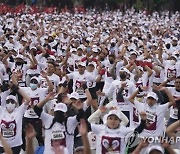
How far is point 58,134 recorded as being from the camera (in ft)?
25.1

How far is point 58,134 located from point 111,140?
812mm

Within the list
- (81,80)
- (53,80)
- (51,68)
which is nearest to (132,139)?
(53,80)

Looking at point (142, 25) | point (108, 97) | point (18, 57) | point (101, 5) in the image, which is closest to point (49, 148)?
point (108, 97)

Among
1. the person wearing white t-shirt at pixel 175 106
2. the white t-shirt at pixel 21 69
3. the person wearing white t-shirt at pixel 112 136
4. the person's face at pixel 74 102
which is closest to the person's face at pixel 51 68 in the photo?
the white t-shirt at pixel 21 69

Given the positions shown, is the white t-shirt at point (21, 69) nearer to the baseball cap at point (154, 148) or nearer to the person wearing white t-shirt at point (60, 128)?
the person wearing white t-shirt at point (60, 128)

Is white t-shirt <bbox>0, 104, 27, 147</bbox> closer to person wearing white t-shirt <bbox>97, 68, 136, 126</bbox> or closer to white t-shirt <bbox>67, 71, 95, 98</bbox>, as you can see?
person wearing white t-shirt <bbox>97, 68, 136, 126</bbox>

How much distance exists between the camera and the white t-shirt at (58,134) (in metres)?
7.65

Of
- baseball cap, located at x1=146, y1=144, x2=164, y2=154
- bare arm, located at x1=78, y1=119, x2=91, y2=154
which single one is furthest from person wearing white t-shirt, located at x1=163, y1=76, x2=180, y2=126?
baseball cap, located at x1=146, y1=144, x2=164, y2=154

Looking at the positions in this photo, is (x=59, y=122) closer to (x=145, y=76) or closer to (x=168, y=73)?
(x=145, y=76)

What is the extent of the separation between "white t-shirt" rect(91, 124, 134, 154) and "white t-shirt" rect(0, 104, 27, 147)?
153 cm

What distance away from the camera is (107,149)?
7168 mm

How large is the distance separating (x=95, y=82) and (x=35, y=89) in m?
2.83

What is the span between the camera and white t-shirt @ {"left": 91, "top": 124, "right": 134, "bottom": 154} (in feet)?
23.6

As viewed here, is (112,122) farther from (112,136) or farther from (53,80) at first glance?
(53,80)
